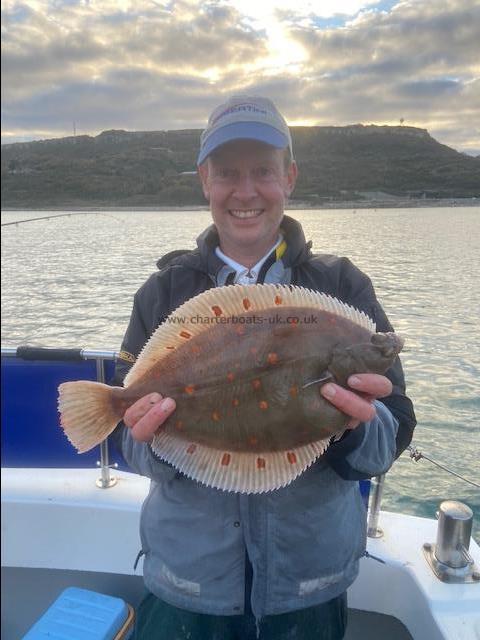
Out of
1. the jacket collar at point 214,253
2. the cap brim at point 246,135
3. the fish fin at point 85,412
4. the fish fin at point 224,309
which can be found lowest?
the fish fin at point 85,412

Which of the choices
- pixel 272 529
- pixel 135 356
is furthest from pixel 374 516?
pixel 135 356

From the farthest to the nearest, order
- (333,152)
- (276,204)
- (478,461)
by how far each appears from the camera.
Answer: (333,152) → (478,461) → (276,204)

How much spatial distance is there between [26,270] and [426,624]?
20997mm

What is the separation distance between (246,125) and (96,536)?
9.00ft

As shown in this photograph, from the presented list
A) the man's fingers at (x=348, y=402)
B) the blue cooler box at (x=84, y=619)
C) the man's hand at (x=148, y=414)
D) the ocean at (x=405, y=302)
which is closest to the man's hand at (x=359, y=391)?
the man's fingers at (x=348, y=402)

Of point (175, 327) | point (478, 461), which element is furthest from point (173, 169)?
point (175, 327)

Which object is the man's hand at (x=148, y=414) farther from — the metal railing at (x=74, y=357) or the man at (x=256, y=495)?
the metal railing at (x=74, y=357)

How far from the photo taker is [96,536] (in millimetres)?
3373

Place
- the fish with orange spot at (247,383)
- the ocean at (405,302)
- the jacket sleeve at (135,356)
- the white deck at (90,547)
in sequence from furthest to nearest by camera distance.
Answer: the ocean at (405,302)
the white deck at (90,547)
the jacket sleeve at (135,356)
the fish with orange spot at (247,383)

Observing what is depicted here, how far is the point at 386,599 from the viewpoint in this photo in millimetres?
2994

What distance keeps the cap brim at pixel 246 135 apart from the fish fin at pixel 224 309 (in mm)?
804

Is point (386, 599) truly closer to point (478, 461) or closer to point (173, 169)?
point (478, 461)

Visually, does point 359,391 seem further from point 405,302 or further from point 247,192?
point 405,302

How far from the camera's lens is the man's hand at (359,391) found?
1818 mm
